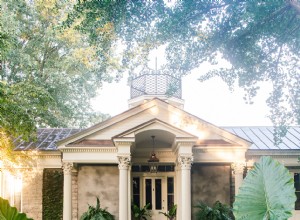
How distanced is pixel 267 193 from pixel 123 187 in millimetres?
13095

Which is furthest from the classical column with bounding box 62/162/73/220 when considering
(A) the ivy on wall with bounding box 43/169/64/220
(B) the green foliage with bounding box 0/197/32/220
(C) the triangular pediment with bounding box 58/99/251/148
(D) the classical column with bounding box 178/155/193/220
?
(B) the green foliage with bounding box 0/197/32/220

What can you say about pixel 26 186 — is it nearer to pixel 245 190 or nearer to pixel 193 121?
pixel 193 121

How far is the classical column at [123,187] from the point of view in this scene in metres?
16.9

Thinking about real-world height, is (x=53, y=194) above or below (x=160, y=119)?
below

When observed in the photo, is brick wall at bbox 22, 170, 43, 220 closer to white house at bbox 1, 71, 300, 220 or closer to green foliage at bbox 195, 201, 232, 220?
white house at bbox 1, 71, 300, 220

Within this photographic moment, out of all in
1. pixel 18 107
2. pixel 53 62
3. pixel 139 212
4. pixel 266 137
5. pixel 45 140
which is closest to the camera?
pixel 18 107

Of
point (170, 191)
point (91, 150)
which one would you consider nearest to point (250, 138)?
point (170, 191)

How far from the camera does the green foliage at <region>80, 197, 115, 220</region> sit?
1765 centimetres

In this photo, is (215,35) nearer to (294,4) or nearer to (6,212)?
(294,4)

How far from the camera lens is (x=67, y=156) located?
1834cm

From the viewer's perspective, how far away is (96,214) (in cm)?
1775

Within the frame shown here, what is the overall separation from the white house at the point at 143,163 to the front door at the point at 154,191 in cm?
5

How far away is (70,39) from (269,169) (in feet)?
87.8

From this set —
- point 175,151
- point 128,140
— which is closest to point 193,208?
point 175,151
